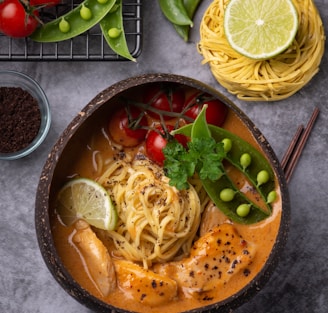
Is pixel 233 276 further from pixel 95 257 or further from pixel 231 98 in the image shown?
pixel 231 98

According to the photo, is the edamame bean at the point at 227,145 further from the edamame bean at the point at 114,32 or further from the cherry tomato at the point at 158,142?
the edamame bean at the point at 114,32

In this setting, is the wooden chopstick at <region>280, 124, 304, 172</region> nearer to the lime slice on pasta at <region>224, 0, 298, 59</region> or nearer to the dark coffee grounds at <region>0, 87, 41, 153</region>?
the lime slice on pasta at <region>224, 0, 298, 59</region>

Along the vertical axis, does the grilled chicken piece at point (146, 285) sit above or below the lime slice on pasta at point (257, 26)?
below

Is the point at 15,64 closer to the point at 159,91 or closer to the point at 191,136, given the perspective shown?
the point at 159,91

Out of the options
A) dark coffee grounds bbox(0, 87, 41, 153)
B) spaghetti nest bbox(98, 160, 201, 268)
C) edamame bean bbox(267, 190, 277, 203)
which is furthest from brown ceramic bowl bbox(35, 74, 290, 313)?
dark coffee grounds bbox(0, 87, 41, 153)

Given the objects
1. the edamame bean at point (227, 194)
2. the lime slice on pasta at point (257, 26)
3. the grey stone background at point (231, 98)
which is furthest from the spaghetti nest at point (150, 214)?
the lime slice on pasta at point (257, 26)

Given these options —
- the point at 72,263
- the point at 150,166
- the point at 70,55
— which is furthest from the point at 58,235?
the point at 70,55
